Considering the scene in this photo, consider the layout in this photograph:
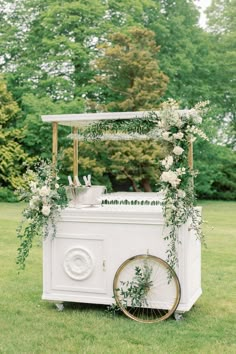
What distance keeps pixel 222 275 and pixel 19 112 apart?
14818mm

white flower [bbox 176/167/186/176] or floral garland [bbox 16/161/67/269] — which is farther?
floral garland [bbox 16/161/67/269]

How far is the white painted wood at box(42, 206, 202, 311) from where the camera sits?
482cm

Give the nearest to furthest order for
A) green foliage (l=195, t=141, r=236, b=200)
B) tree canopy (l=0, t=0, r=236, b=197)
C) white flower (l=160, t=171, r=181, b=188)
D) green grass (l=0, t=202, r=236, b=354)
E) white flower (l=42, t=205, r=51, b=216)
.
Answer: green grass (l=0, t=202, r=236, b=354), white flower (l=160, t=171, r=181, b=188), white flower (l=42, t=205, r=51, b=216), tree canopy (l=0, t=0, r=236, b=197), green foliage (l=195, t=141, r=236, b=200)

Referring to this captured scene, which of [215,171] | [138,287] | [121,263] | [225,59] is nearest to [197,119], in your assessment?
[121,263]

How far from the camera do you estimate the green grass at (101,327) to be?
400 cm

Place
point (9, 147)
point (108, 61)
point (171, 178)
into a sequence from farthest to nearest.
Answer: point (9, 147) < point (108, 61) < point (171, 178)

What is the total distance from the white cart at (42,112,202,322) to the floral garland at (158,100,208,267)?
100 mm

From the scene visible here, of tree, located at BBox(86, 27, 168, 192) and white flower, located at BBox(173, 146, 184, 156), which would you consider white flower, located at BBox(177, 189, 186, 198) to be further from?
tree, located at BBox(86, 27, 168, 192)

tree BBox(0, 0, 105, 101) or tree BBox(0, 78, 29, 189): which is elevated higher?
tree BBox(0, 0, 105, 101)

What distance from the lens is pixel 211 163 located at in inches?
813

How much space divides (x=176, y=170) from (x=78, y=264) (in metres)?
1.28

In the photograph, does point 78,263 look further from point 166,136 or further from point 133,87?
point 133,87

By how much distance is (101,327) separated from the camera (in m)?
4.51

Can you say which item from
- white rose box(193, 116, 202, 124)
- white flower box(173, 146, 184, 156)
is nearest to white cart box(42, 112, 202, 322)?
white flower box(173, 146, 184, 156)
